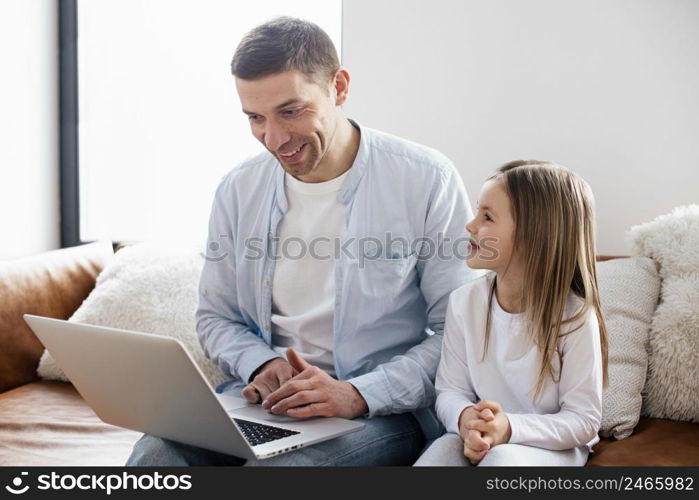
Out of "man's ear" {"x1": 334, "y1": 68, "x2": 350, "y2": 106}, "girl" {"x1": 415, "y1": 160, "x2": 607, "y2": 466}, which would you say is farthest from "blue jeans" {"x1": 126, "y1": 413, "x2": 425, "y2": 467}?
"man's ear" {"x1": 334, "y1": 68, "x2": 350, "y2": 106}

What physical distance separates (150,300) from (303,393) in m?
0.78

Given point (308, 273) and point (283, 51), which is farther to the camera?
point (308, 273)

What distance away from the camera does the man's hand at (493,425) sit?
121cm

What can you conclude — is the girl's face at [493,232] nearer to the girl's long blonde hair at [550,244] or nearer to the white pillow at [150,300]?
the girl's long blonde hair at [550,244]

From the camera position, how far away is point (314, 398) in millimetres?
1307

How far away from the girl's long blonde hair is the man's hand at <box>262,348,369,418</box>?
32 cm

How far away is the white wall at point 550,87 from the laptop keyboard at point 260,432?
3.19 ft

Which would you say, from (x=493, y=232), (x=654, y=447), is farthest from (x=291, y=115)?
(x=654, y=447)

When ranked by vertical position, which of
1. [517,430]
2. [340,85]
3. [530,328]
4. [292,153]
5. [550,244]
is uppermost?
[340,85]

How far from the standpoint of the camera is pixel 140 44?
266cm

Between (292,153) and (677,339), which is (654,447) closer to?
(677,339)

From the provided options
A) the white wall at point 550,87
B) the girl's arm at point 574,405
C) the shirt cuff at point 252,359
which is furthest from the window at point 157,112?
the girl's arm at point 574,405

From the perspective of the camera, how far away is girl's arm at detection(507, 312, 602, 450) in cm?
124
